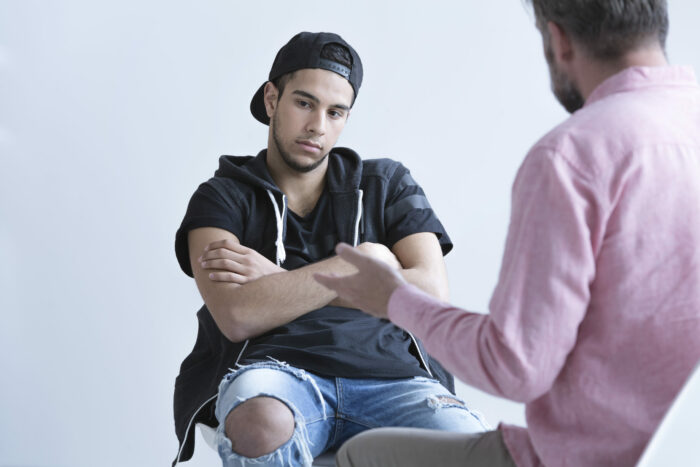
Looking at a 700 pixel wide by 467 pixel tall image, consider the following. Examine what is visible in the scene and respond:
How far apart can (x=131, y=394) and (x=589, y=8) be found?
286 centimetres

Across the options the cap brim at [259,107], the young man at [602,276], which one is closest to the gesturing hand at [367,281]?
the young man at [602,276]

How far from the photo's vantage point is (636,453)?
3.48 feet

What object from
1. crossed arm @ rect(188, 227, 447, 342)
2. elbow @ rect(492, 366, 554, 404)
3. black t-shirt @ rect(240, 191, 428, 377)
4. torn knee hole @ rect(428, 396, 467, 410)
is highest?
elbow @ rect(492, 366, 554, 404)

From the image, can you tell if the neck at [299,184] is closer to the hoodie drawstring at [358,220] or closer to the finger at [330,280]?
the hoodie drawstring at [358,220]

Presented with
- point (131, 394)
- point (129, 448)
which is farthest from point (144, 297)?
point (129, 448)

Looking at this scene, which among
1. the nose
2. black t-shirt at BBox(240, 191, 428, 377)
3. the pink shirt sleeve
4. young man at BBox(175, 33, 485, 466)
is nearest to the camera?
the pink shirt sleeve

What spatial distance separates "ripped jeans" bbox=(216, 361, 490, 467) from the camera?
1822 millimetres

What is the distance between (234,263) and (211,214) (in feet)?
0.66

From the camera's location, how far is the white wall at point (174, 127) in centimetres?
335

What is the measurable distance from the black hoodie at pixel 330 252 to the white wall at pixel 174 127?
951 mm

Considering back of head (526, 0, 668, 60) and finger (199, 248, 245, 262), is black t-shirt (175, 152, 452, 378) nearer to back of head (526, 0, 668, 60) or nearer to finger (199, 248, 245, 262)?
finger (199, 248, 245, 262)

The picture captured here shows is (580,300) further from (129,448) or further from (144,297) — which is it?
(129,448)

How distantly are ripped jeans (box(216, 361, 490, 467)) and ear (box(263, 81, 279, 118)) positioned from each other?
842mm

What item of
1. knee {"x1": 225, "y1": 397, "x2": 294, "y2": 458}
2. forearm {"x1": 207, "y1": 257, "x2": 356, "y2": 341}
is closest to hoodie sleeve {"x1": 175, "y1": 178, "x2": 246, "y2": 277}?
forearm {"x1": 207, "y1": 257, "x2": 356, "y2": 341}
